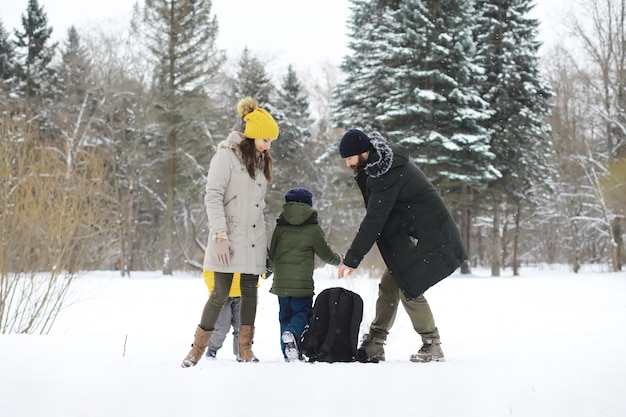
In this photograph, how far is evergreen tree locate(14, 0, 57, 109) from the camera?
30.7 metres

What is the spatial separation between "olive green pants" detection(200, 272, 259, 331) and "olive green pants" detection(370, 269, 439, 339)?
3.31ft

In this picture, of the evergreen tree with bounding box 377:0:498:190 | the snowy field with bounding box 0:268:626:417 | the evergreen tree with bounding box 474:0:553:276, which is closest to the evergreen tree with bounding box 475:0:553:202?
the evergreen tree with bounding box 474:0:553:276

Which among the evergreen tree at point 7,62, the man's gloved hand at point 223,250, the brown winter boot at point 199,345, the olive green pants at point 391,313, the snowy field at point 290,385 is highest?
the evergreen tree at point 7,62

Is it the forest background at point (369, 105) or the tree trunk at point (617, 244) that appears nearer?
the forest background at point (369, 105)

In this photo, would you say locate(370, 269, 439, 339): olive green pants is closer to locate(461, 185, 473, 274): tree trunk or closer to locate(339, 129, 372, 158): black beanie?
locate(339, 129, 372, 158): black beanie

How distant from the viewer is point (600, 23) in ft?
81.6

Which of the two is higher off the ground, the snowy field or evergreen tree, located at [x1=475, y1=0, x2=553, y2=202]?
evergreen tree, located at [x1=475, y1=0, x2=553, y2=202]

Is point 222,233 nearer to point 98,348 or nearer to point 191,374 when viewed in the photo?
point 191,374

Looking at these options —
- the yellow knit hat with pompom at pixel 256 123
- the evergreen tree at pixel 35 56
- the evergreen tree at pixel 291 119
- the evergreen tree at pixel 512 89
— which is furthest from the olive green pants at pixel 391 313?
the evergreen tree at pixel 35 56

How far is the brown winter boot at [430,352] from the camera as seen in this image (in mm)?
4632

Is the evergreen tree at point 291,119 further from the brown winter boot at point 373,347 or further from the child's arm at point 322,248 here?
the brown winter boot at point 373,347

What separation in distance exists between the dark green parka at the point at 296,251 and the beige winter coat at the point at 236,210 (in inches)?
17.0

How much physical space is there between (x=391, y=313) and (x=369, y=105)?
1763 centimetres

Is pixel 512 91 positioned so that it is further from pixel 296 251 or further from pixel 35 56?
pixel 35 56
